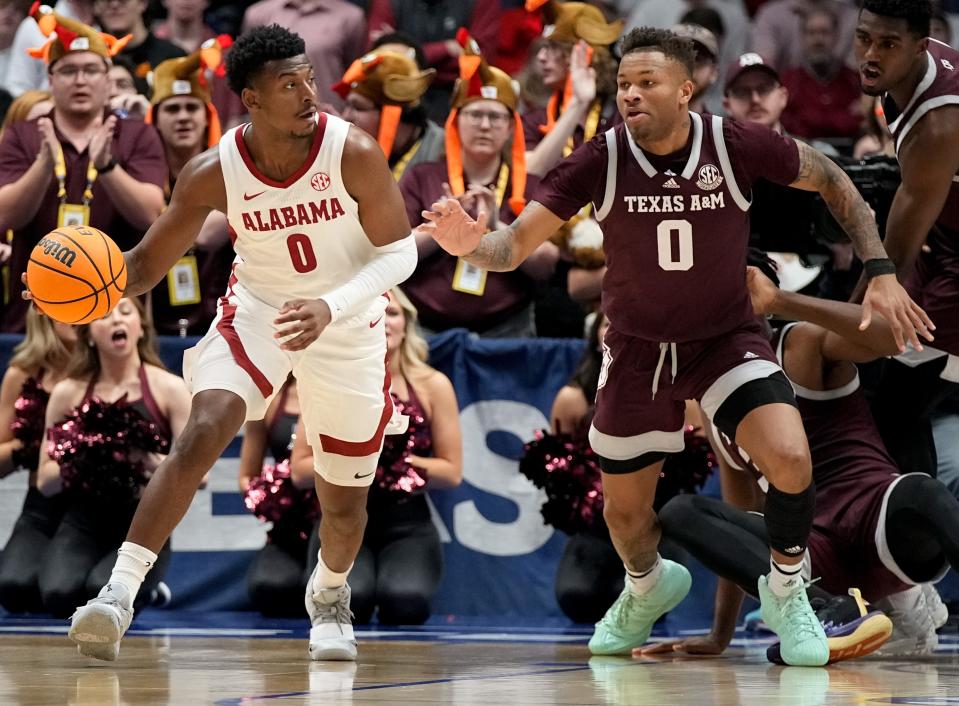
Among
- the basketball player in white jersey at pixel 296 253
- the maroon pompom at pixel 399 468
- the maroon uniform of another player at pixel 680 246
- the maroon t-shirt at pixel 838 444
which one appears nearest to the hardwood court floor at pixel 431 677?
the basketball player in white jersey at pixel 296 253

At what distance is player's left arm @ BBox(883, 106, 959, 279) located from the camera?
5.52 meters

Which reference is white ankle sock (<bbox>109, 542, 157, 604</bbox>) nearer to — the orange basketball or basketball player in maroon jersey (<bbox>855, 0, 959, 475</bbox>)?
the orange basketball

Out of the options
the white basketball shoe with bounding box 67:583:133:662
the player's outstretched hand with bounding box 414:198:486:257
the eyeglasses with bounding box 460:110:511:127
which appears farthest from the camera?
the eyeglasses with bounding box 460:110:511:127

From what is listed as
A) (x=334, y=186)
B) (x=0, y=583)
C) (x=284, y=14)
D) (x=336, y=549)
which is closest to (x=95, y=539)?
(x=0, y=583)

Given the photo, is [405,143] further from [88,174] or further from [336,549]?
[336,549]

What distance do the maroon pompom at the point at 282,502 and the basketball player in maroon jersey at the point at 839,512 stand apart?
221 centimetres

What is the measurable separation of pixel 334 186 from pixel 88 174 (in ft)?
10.9

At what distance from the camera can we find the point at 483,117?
8.32 m

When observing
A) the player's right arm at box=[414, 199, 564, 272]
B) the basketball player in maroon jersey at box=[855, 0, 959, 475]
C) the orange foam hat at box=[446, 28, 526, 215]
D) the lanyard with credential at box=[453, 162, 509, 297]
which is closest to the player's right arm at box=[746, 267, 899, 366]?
the basketball player in maroon jersey at box=[855, 0, 959, 475]

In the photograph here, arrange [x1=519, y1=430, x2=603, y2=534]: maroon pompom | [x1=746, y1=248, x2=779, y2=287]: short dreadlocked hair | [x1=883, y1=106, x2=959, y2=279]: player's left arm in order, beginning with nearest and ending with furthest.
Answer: [x1=883, y1=106, x2=959, y2=279]: player's left arm
[x1=746, y1=248, x2=779, y2=287]: short dreadlocked hair
[x1=519, y1=430, x2=603, y2=534]: maroon pompom

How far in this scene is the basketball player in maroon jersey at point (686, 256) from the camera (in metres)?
5.19

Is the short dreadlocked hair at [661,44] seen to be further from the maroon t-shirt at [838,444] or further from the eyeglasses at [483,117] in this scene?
the eyeglasses at [483,117]

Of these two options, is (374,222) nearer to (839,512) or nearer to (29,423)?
(839,512)

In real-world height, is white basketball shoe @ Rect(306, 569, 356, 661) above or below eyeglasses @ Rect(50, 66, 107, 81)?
below
